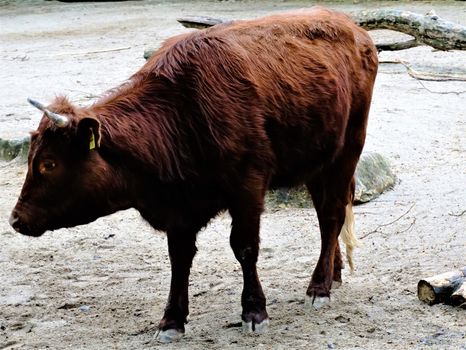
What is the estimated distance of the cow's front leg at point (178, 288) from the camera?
504 centimetres

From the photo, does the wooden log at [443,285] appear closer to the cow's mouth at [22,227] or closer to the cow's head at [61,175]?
the cow's head at [61,175]

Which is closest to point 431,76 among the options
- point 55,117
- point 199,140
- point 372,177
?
point 372,177

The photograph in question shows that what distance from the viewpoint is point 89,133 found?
4.51 metres

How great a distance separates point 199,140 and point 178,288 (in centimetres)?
86

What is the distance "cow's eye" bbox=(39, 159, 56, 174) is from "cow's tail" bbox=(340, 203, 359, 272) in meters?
2.01

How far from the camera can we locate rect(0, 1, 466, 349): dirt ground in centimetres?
504

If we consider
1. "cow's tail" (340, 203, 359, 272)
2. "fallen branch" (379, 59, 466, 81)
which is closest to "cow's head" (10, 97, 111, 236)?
"cow's tail" (340, 203, 359, 272)

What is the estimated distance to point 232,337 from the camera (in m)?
5.01

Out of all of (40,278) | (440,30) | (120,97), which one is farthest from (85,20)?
(120,97)

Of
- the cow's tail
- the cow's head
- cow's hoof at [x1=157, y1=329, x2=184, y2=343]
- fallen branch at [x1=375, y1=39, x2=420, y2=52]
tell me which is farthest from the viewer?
fallen branch at [x1=375, y1=39, x2=420, y2=52]

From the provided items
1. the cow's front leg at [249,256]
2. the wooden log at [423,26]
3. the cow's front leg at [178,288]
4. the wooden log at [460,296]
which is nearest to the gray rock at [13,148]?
the wooden log at [423,26]

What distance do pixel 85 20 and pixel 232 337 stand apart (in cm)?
1243

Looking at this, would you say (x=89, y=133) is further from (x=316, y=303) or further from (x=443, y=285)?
(x=443, y=285)

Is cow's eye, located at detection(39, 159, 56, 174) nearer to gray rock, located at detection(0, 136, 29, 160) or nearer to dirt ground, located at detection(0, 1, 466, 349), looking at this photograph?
dirt ground, located at detection(0, 1, 466, 349)
